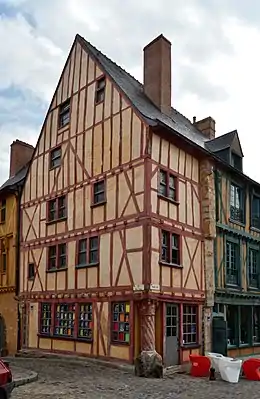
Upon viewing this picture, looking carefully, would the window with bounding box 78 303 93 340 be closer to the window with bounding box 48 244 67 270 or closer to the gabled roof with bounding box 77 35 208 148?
the window with bounding box 48 244 67 270

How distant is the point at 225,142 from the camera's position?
63.2 ft

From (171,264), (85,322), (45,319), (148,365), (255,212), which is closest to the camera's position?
(148,365)

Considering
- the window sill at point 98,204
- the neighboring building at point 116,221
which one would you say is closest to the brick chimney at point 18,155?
the neighboring building at point 116,221

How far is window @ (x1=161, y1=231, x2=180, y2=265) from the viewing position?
15164mm

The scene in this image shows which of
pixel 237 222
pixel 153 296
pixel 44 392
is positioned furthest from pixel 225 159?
pixel 44 392

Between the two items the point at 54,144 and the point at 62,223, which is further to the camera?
the point at 54,144

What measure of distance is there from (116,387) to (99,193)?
6.80m

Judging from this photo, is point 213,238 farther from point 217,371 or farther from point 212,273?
point 217,371

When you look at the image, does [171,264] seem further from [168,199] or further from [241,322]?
[241,322]

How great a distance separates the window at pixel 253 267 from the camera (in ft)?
64.9

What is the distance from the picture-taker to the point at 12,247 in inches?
845

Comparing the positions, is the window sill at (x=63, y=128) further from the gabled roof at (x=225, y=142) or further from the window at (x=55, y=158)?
the gabled roof at (x=225, y=142)

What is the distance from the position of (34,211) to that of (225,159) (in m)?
7.81

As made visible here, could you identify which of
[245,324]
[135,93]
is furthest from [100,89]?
[245,324]
